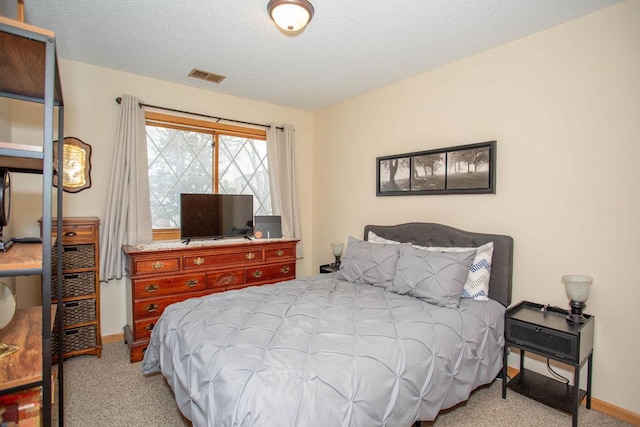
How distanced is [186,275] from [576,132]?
326cm

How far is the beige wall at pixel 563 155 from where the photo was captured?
204cm

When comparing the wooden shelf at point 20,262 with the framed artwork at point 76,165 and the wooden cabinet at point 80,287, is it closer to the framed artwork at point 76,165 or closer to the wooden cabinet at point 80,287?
the wooden cabinet at point 80,287

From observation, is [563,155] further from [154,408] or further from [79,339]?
[79,339]

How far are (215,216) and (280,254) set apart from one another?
2.66 feet

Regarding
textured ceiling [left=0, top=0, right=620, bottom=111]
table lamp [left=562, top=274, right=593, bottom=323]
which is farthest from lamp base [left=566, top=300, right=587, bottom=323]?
textured ceiling [left=0, top=0, right=620, bottom=111]

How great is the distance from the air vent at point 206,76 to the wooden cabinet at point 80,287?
1.61m

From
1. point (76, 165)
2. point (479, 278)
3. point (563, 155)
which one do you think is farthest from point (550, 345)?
point (76, 165)

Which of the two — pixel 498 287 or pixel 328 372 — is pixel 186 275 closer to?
pixel 328 372

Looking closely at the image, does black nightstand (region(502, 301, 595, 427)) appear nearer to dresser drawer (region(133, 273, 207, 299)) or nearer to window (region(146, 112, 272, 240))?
dresser drawer (region(133, 273, 207, 299))

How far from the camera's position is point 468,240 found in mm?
2730

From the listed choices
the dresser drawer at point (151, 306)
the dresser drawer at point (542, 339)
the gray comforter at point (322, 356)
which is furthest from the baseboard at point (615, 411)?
the dresser drawer at point (151, 306)

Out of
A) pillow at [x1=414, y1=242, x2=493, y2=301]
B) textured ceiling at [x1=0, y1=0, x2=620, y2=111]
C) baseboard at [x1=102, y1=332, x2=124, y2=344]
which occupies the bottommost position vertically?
baseboard at [x1=102, y1=332, x2=124, y2=344]

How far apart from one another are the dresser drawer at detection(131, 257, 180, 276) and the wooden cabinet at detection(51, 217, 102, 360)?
1.15ft

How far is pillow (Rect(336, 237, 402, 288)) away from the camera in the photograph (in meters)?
2.71
